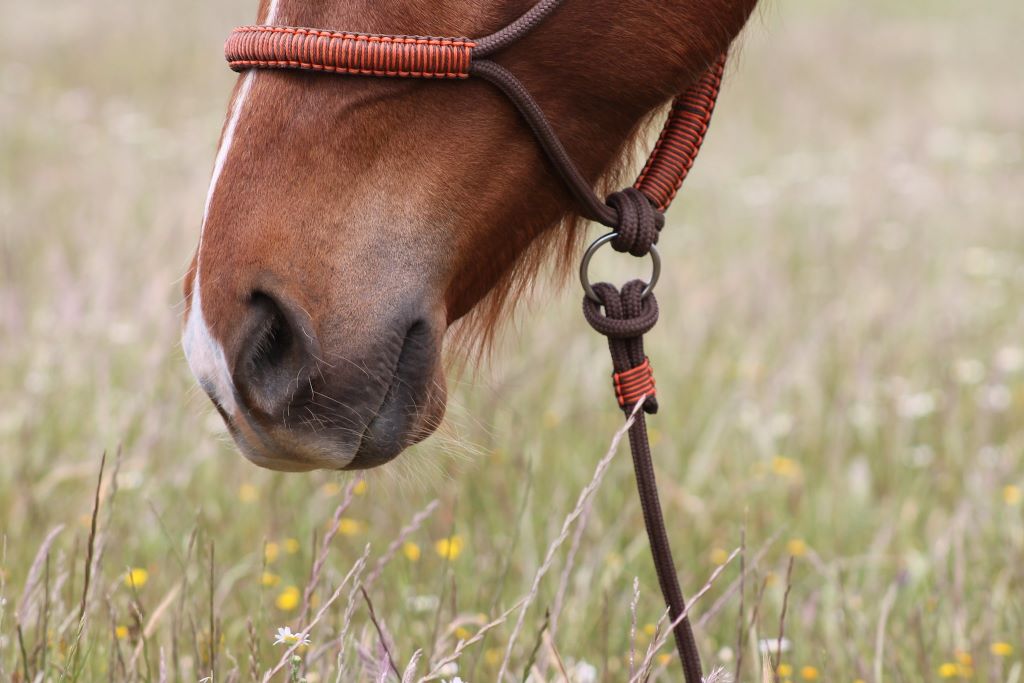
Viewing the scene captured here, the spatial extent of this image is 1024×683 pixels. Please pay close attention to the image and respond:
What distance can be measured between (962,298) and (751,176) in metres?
2.76

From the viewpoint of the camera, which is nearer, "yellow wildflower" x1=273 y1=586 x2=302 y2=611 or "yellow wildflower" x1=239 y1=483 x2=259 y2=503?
"yellow wildflower" x1=273 y1=586 x2=302 y2=611

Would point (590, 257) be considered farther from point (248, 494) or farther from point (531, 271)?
point (248, 494)

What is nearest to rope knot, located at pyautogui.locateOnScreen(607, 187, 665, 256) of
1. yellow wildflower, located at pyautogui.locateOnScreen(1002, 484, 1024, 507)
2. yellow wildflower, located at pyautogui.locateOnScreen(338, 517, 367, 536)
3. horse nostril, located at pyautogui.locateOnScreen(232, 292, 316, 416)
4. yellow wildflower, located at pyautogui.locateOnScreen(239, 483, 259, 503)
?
horse nostril, located at pyautogui.locateOnScreen(232, 292, 316, 416)

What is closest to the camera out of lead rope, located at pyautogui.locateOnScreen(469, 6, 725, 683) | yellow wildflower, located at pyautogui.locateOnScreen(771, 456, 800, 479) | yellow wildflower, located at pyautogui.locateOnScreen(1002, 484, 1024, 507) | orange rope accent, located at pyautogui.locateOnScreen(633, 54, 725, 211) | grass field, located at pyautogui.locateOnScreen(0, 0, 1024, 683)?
lead rope, located at pyautogui.locateOnScreen(469, 6, 725, 683)

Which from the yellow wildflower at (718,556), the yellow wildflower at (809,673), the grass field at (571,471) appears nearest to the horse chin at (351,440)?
the grass field at (571,471)

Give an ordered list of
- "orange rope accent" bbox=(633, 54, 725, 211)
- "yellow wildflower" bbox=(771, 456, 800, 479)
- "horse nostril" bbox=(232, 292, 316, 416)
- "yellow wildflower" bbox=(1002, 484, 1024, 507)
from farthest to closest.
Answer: "yellow wildflower" bbox=(771, 456, 800, 479) < "yellow wildflower" bbox=(1002, 484, 1024, 507) < "orange rope accent" bbox=(633, 54, 725, 211) < "horse nostril" bbox=(232, 292, 316, 416)

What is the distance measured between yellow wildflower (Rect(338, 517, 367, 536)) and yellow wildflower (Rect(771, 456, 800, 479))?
3.77ft

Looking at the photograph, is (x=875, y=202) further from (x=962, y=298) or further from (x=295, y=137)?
(x=295, y=137)

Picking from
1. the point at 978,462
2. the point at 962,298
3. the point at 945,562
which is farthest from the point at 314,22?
the point at 962,298

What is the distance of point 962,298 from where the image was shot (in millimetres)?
4215

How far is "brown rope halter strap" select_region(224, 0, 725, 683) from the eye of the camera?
4.57 feet

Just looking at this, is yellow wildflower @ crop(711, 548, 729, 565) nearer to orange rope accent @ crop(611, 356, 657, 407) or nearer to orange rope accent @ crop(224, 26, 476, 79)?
orange rope accent @ crop(611, 356, 657, 407)

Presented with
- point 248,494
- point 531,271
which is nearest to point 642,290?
point 531,271

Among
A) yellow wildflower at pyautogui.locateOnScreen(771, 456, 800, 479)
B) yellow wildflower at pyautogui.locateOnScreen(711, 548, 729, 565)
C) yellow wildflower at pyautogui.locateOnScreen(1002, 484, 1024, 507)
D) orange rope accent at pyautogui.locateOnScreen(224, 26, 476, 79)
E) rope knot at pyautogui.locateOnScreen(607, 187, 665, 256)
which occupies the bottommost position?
yellow wildflower at pyautogui.locateOnScreen(711, 548, 729, 565)
